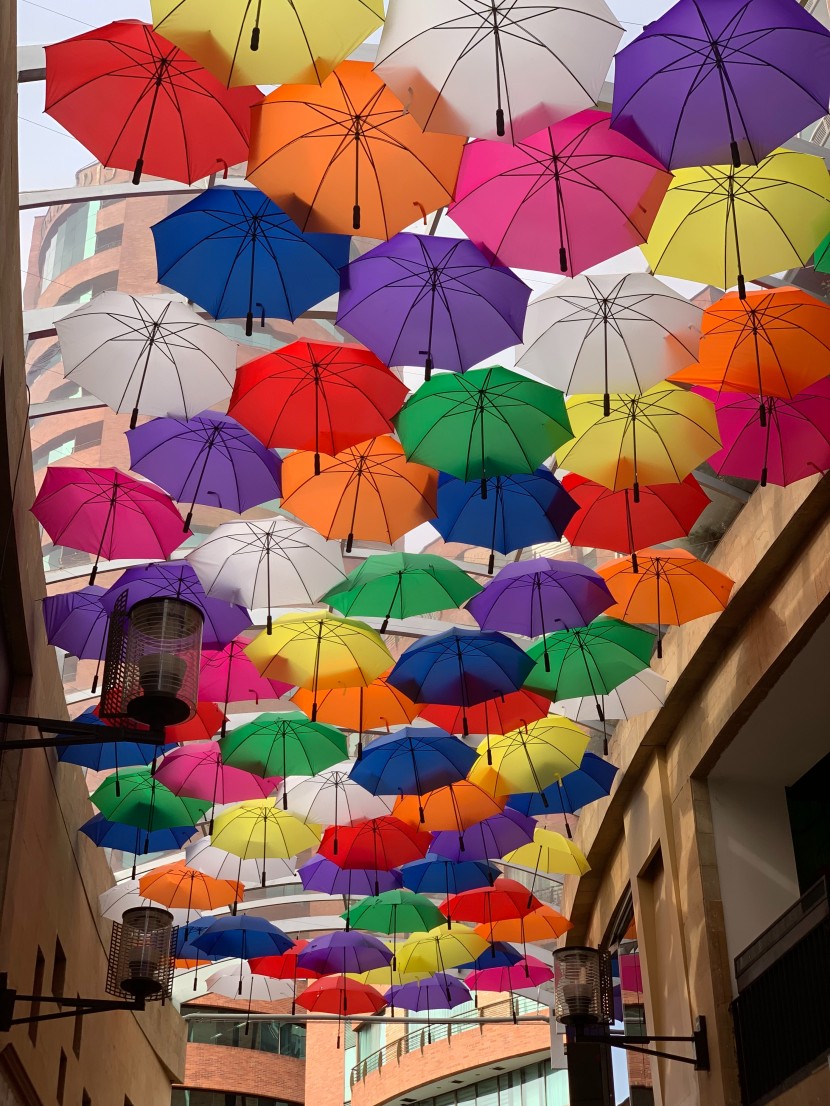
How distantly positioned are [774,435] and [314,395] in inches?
146

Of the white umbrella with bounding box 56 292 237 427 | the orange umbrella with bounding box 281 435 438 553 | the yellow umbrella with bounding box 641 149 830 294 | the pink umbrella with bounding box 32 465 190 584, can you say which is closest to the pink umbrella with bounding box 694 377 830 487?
the yellow umbrella with bounding box 641 149 830 294

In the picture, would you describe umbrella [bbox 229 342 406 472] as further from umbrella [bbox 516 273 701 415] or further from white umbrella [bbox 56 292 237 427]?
umbrella [bbox 516 273 701 415]

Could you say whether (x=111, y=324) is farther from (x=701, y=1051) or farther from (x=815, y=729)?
(x=701, y=1051)

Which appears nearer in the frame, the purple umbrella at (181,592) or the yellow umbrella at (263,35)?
the yellow umbrella at (263,35)

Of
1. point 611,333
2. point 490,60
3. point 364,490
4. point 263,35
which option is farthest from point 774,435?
point 263,35

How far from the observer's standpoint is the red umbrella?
8305 millimetres

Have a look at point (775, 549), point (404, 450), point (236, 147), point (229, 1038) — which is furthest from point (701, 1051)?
point (229, 1038)

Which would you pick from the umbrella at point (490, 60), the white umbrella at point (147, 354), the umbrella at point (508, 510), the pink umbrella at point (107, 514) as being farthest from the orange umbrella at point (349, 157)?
the pink umbrella at point (107, 514)

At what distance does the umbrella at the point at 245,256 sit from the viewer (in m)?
9.07

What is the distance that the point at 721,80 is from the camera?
7.88 metres

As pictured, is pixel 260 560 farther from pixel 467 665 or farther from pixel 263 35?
pixel 263 35

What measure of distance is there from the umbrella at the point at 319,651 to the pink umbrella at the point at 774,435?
143 inches

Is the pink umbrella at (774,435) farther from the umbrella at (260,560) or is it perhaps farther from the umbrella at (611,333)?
the umbrella at (260,560)

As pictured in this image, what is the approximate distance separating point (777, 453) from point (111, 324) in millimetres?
5277
